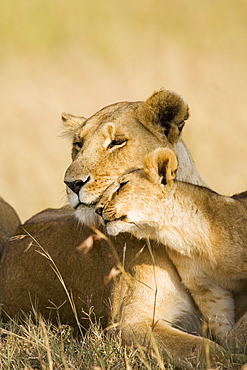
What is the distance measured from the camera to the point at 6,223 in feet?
20.5

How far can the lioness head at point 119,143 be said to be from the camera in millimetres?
4086

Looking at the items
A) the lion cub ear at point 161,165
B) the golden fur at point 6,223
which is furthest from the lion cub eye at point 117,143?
the golden fur at point 6,223

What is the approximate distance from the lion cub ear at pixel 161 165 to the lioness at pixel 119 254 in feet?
1.32

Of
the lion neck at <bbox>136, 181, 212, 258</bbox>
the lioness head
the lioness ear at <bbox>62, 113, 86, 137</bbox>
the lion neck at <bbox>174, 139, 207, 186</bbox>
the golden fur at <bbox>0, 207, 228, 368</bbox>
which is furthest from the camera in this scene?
the lioness ear at <bbox>62, 113, 86, 137</bbox>

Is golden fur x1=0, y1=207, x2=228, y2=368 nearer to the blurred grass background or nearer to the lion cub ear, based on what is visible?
the lion cub ear

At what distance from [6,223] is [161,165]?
278cm

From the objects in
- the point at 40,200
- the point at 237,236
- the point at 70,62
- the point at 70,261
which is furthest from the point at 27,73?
the point at 237,236

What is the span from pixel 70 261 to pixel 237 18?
42.2ft

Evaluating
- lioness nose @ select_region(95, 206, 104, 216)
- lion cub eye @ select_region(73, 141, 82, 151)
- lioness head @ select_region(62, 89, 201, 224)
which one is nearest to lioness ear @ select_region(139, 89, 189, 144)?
lioness head @ select_region(62, 89, 201, 224)

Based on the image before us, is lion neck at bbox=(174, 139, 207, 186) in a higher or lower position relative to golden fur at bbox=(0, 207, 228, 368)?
higher

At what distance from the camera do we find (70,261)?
15.6 feet

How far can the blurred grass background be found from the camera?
1099 cm

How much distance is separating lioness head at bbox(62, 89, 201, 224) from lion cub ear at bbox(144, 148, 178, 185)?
→ 0.39 metres

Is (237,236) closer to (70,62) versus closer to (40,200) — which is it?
(40,200)
